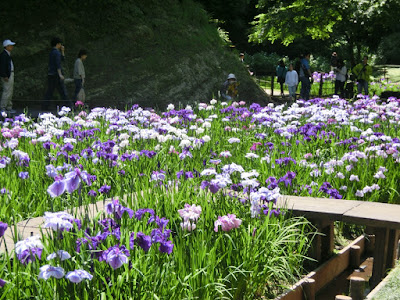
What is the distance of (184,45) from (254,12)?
2273 centimetres

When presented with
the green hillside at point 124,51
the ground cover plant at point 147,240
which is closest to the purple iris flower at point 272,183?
the ground cover plant at point 147,240

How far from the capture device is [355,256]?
5125 millimetres

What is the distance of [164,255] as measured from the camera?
335cm

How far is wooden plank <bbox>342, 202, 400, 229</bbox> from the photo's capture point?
436 centimetres

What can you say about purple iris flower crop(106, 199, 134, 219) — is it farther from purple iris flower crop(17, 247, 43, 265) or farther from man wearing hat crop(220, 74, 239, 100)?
man wearing hat crop(220, 74, 239, 100)

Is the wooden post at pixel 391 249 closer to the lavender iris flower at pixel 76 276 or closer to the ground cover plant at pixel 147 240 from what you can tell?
the ground cover plant at pixel 147 240

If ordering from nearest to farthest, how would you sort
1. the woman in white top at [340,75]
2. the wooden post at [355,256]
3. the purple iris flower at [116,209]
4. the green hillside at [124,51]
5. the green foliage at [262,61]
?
the purple iris flower at [116,209] → the wooden post at [355,256] → the green hillside at [124,51] → the woman in white top at [340,75] → the green foliage at [262,61]

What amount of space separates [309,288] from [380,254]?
1015mm

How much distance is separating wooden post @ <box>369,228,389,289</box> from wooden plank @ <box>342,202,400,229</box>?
0.59ft

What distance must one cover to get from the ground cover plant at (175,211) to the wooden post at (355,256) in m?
0.51

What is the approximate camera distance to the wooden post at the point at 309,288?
405 cm

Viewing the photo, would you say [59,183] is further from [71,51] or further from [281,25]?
[281,25]

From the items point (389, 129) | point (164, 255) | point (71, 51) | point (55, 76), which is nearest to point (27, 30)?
point (71, 51)

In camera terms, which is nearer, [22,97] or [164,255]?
[164,255]
